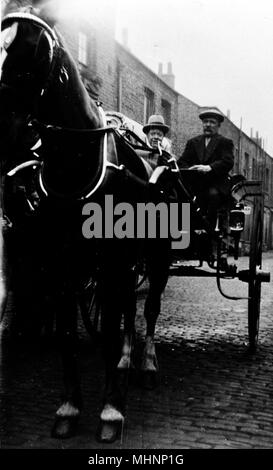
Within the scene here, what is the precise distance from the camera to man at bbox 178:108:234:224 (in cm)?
558

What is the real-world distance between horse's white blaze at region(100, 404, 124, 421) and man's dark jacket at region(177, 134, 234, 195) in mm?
2835

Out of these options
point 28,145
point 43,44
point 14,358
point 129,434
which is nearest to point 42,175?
point 28,145

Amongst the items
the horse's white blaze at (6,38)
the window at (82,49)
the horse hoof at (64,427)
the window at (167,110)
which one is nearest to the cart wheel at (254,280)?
the horse hoof at (64,427)

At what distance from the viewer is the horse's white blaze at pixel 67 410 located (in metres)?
3.26

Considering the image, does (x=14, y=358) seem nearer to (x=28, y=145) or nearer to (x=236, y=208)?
(x=28, y=145)

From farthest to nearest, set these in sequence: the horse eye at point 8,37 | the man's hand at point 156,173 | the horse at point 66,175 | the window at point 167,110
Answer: the window at point 167,110 → the man's hand at point 156,173 → the horse at point 66,175 → the horse eye at point 8,37

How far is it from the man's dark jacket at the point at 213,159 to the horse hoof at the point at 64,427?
296cm

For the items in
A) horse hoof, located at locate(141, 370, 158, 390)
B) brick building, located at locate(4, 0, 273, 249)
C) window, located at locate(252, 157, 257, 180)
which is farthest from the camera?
window, located at locate(252, 157, 257, 180)

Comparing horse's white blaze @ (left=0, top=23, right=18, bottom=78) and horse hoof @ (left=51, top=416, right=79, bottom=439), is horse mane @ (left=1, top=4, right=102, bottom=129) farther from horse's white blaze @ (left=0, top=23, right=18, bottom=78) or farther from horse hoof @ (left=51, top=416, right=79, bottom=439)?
horse hoof @ (left=51, top=416, right=79, bottom=439)

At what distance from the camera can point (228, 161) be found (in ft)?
18.8

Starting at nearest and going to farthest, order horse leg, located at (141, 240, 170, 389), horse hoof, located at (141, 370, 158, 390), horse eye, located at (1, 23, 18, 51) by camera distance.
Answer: horse eye, located at (1, 23, 18, 51) → horse hoof, located at (141, 370, 158, 390) → horse leg, located at (141, 240, 170, 389)

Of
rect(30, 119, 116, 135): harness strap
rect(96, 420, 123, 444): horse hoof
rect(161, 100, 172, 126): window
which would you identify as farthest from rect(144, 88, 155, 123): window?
rect(96, 420, 123, 444): horse hoof

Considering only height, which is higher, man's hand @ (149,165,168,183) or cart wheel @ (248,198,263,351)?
man's hand @ (149,165,168,183)

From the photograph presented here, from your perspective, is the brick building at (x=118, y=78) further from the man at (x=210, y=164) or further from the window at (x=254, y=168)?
the window at (x=254, y=168)
